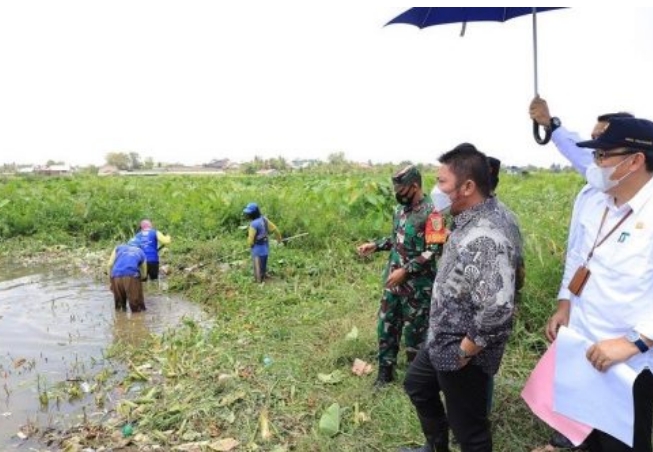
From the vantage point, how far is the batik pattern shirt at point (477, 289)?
2.32 meters

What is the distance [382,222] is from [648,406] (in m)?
8.87

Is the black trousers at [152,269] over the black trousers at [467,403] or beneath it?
beneath

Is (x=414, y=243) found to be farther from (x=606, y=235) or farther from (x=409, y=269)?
(x=606, y=235)

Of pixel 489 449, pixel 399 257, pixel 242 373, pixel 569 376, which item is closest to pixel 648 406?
pixel 569 376

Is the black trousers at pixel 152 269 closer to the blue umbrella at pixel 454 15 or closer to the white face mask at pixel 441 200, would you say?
the blue umbrella at pixel 454 15

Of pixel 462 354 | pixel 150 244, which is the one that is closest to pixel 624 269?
pixel 462 354

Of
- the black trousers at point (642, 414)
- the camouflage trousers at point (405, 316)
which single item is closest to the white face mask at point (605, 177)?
the black trousers at point (642, 414)

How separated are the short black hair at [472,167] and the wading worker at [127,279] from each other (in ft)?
19.1

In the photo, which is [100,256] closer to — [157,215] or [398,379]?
[157,215]

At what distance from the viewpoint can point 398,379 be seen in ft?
13.9

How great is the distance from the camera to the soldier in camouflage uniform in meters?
3.77

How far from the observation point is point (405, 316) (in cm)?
400

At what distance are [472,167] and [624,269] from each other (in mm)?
768

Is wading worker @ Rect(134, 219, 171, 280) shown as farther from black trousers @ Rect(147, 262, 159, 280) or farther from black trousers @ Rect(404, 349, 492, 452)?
black trousers @ Rect(404, 349, 492, 452)
